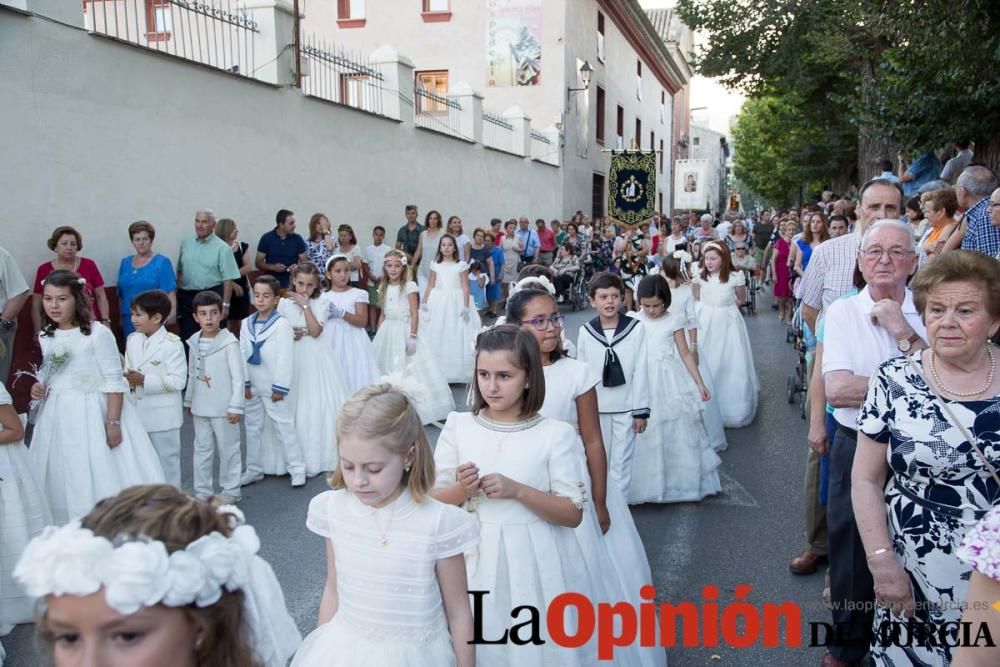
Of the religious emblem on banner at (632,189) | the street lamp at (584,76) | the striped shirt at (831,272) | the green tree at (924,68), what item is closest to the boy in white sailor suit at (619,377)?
the striped shirt at (831,272)

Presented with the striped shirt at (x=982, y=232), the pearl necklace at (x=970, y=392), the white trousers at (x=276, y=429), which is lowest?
the white trousers at (x=276, y=429)

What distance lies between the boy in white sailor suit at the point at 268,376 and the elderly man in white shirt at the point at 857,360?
4228mm

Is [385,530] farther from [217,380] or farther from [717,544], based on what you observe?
[217,380]

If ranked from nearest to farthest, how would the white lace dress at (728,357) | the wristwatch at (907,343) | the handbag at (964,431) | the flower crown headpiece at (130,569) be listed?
the flower crown headpiece at (130,569) → the handbag at (964,431) → the wristwatch at (907,343) → the white lace dress at (728,357)

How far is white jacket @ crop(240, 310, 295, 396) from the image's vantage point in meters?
6.61

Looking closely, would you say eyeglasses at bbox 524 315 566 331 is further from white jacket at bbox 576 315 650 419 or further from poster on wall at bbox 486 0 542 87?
poster on wall at bbox 486 0 542 87

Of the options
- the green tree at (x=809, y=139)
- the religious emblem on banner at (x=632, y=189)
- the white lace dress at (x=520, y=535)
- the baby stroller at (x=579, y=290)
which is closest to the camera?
the white lace dress at (x=520, y=535)

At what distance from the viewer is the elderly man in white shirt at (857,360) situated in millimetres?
3521

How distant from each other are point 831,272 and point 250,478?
458 cm

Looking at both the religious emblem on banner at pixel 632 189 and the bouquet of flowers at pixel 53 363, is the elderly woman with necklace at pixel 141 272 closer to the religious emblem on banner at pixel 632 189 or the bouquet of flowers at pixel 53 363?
the bouquet of flowers at pixel 53 363

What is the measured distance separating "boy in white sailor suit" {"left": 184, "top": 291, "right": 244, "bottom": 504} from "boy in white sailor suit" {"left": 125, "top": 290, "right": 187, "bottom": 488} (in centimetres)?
29

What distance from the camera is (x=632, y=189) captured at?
21.4 metres

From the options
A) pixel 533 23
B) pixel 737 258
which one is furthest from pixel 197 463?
pixel 533 23

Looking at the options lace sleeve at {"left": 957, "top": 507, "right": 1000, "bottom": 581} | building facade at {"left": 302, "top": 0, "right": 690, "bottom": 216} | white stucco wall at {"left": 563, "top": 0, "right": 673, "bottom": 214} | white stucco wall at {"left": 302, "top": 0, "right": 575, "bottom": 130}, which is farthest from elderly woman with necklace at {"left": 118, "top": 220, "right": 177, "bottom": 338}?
white stucco wall at {"left": 563, "top": 0, "right": 673, "bottom": 214}
